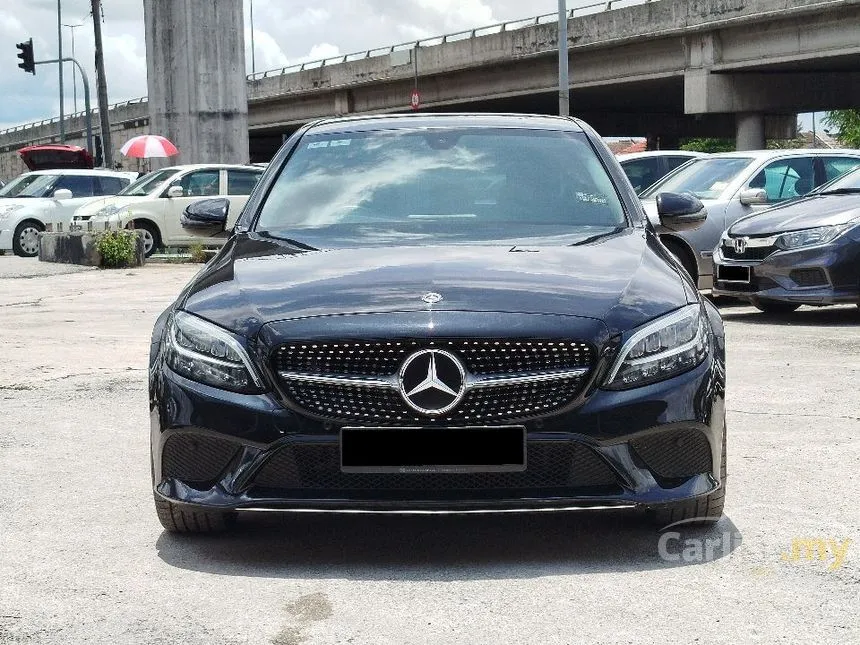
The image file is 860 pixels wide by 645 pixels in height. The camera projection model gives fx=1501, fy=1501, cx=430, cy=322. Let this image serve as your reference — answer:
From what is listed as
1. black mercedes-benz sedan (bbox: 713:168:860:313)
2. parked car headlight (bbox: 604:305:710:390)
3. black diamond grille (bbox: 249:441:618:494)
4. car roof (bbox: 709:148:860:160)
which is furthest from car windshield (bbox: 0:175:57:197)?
parked car headlight (bbox: 604:305:710:390)

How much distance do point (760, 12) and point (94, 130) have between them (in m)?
52.5

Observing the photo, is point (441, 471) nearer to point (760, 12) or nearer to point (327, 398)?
point (327, 398)

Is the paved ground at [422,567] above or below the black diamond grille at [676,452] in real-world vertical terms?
below

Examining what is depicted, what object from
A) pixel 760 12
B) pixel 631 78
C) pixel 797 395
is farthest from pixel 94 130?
pixel 797 395

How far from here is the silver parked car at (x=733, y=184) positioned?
1391 centimetres

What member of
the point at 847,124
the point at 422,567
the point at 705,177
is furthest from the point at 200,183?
the point at 847,124

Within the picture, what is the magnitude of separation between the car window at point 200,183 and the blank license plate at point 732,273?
1278 cm

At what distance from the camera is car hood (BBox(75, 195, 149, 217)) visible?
78.1 ft

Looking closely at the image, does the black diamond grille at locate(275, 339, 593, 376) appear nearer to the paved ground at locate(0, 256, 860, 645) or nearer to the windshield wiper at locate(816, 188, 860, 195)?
the paved ground at locate(0, 256, 860, 645)

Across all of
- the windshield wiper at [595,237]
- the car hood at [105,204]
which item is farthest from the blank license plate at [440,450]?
the car hood at [105,204]

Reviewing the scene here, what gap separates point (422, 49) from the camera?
179ft

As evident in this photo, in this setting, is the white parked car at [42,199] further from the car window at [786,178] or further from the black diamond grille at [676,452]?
the black diamond grille at [676,452]

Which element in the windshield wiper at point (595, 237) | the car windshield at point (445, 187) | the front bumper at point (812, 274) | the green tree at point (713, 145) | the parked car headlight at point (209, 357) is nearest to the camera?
the parked car headlight at point (209, 357)

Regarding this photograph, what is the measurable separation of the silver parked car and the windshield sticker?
8.05m
